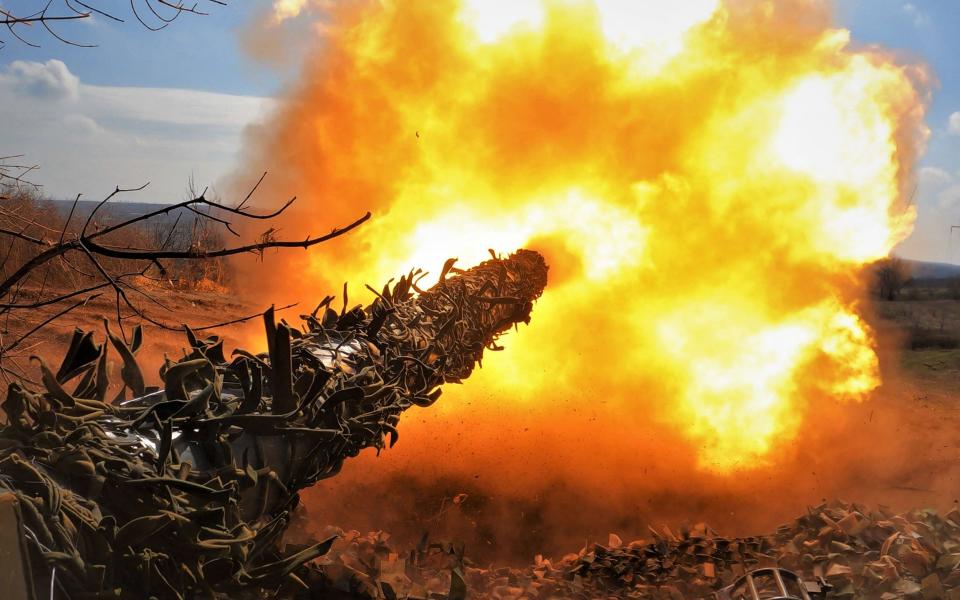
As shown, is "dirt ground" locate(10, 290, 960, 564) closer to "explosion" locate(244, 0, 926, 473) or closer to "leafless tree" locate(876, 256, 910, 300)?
"explosion" locate(244, 0, 926, 473)

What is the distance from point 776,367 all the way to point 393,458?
499 centimetres

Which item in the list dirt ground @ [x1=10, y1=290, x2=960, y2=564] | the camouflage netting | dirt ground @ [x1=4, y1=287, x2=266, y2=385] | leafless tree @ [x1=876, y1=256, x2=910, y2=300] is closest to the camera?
the camouflage netting

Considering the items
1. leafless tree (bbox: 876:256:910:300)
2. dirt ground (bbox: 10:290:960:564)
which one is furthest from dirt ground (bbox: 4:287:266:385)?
leafless tree (bbox: 876:256:910:300)

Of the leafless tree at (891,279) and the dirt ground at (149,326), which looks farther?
the leafless tree at (891,279)

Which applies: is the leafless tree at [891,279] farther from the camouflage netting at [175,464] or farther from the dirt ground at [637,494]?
the camouflage netting at [175,464]

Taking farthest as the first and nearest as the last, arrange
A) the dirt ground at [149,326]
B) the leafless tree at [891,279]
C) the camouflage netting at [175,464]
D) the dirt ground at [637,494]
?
the leafless tree at [891,279], the dirt ground at [149,326], the dirt ground at [637,494], the camouflage netting at [175,464]

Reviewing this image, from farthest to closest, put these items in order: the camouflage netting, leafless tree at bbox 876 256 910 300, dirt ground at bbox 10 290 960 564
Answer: leafless tree at bbox 876 256 910 300, dirt ground at bbox 10 290 960 564, the camouflage netting

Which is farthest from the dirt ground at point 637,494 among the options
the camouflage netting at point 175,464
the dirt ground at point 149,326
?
the camouflage netting at point 175,464

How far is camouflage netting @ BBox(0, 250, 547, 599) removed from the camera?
1.96 m

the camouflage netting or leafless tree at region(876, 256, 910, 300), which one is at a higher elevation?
leafless tree at region(876, 256, 910, 300)

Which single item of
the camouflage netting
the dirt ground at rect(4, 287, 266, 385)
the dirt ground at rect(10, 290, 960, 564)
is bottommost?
the camouflage netting

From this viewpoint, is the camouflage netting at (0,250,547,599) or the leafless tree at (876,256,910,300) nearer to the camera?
the camouflage netting at (0,250,547,599)

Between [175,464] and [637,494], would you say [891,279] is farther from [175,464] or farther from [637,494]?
[175,464]

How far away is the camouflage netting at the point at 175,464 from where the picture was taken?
6.42ft
